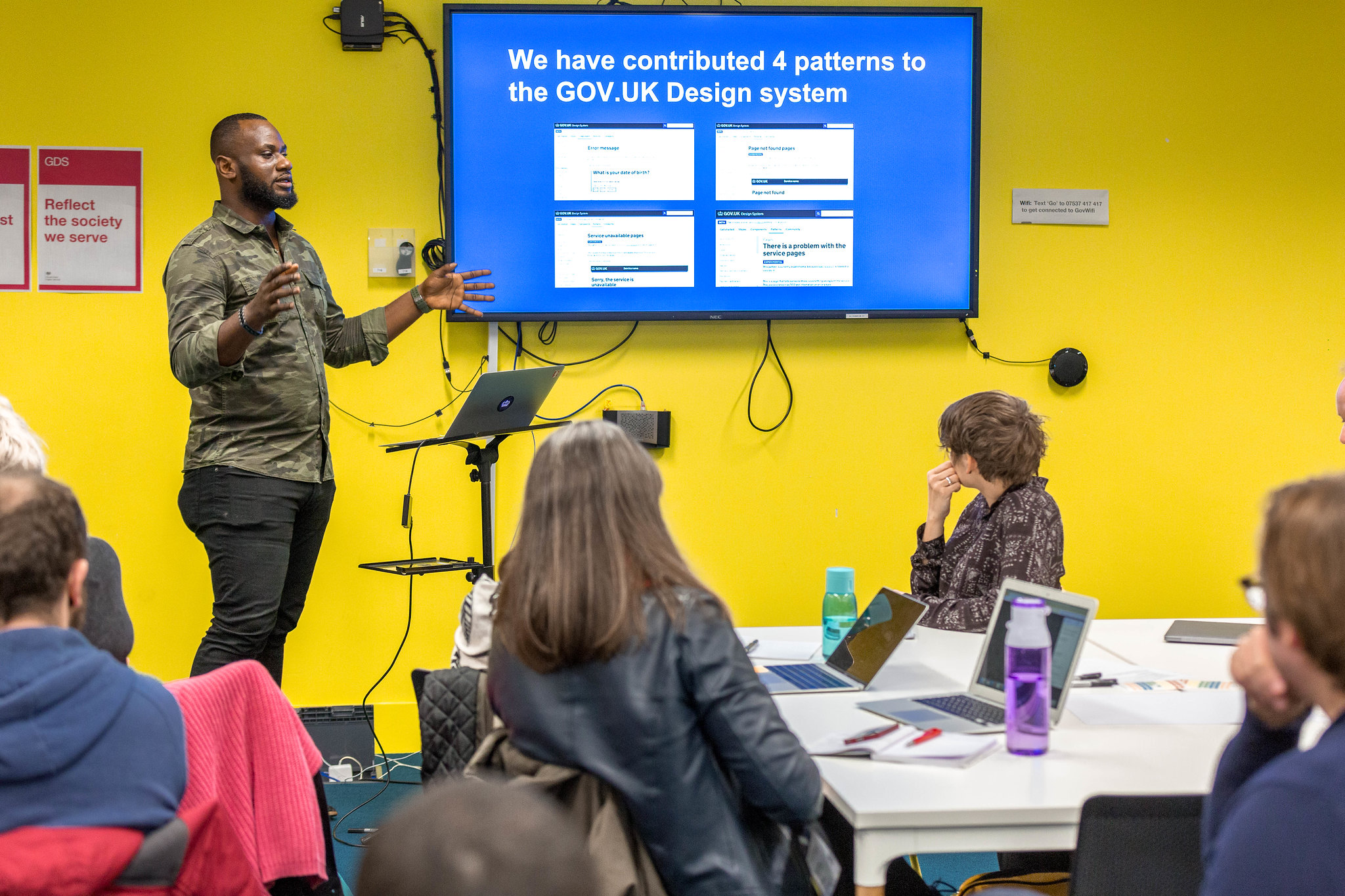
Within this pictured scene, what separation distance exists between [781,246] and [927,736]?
2.23m

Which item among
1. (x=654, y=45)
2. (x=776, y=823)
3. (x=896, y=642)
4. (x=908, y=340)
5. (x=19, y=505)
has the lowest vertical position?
(x=776, y=823)

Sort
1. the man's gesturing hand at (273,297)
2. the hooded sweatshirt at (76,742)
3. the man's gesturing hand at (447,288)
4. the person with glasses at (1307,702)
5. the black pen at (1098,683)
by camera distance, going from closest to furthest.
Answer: the person with glasses at (1307,702)
the hooded sweatshirt at (76,742)
the black pen at (1098,683)
the man's gesturing hand at (273,297)
the man's gesturing hand at (447,288)

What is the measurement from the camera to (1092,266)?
3.82 meters

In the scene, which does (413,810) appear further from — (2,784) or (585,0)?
(585,0)

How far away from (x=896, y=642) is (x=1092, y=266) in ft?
7.46

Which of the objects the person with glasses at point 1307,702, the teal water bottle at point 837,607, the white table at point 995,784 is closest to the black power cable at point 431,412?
the teal water bottle at point 837,607

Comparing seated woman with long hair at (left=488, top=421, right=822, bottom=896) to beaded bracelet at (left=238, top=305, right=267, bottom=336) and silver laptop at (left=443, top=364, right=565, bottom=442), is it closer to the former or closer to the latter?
silver laptop at (left=443, top=364, right=565, bottom=442)

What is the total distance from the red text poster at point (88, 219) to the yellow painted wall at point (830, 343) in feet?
0.14

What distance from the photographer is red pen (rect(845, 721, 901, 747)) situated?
170cm

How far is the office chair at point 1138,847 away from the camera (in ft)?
4.10

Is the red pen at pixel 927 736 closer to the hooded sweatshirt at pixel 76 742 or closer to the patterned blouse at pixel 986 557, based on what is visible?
the patterned blouse at pixel 986 557

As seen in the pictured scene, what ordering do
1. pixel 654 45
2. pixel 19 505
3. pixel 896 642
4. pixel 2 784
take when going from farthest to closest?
1. pixel 654 45
2. pixel 896 642
3. pixel 19 505
4. pixel 2 784

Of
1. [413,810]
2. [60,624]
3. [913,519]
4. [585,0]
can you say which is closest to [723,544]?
[913,519]

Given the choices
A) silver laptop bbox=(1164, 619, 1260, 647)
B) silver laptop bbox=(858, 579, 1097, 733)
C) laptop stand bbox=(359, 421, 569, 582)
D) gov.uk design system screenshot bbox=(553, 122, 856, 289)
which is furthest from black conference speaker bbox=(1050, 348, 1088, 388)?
silver laptop bbox=(858, 579, 1097, 733)
